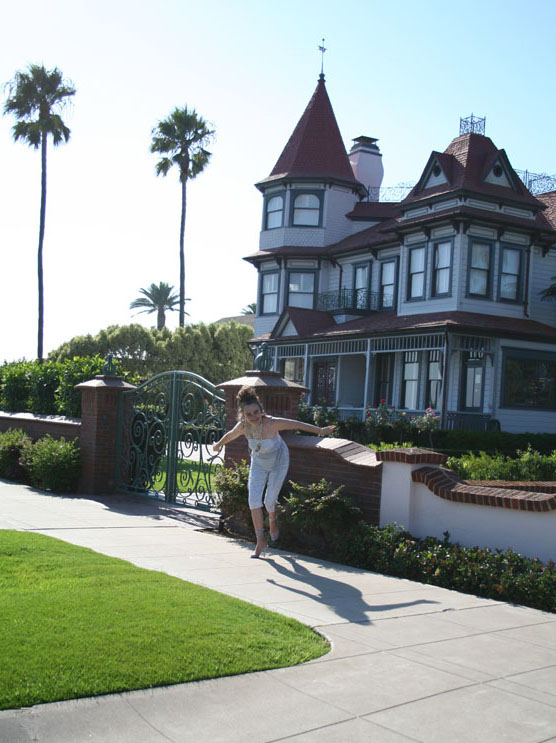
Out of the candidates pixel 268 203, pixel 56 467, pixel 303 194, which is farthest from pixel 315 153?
pixel 56 467

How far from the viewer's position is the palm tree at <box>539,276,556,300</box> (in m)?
26.2

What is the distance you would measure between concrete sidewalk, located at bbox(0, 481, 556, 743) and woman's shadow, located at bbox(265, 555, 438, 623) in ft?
0.03

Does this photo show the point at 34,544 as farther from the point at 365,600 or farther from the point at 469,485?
the point at 469,485

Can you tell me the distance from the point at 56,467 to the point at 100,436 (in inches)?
32.5

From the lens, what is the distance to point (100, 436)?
500 inches

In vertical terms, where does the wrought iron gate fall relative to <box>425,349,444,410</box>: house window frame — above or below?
below

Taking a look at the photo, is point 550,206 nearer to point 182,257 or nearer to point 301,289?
point 301,289

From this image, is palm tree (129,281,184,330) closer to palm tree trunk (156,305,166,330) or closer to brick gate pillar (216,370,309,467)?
palm tree trunk (156,305,166,330)

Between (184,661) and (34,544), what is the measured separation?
3.53m

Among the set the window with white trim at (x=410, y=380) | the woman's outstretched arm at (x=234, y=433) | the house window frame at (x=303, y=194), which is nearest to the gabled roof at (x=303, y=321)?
the house window frame at (x=303, y=194)

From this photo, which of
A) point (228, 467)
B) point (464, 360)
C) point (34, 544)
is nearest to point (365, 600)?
point (34, 544)

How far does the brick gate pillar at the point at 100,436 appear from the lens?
41.5ft

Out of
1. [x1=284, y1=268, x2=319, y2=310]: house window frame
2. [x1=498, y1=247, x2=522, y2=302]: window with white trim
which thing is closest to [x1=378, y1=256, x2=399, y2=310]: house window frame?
[x1=284, y1=268, x2=319, y2=310]: house window frame

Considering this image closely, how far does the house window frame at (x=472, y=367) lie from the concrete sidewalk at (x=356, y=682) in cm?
1813
